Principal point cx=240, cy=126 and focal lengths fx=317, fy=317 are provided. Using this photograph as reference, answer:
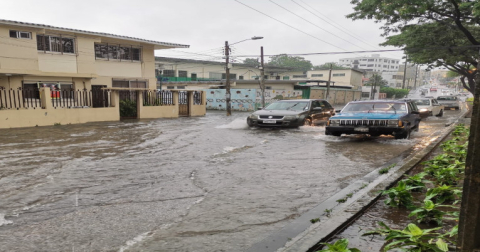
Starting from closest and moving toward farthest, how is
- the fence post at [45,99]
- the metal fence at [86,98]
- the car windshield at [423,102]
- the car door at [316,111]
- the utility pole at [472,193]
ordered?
the utility pole at [472,193] → the car door at [316,111] → the fence post at [45,99] → the metal fence at [86,98] → the car windshield at [423,102]

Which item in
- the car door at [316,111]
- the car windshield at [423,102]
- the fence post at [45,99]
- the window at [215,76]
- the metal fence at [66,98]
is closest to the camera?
the car door at [316,111]

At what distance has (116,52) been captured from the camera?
21188 millimetres

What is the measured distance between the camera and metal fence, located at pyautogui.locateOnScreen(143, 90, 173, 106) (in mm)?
20161

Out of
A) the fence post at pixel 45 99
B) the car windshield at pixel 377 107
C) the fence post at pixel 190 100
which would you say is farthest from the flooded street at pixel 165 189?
the fence post at pixel 190 100

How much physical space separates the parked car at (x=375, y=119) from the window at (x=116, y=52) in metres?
16.3

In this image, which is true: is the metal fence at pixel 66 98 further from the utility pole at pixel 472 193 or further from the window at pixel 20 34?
the utility pole at pixel 472 193

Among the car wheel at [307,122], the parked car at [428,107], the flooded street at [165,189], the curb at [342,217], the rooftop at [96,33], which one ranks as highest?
the rooftop at [96,33]

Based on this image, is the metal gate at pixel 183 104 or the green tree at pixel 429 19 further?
the metal gate at pixel 183 104

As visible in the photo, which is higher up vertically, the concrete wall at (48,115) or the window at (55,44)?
the window at (55,44)

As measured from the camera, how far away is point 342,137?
423 inches

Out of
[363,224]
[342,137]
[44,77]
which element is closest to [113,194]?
[363,224]

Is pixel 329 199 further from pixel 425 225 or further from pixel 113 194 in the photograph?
pixel 113 194

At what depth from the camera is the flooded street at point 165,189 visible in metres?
3.27

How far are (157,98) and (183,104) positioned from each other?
2.37 m
